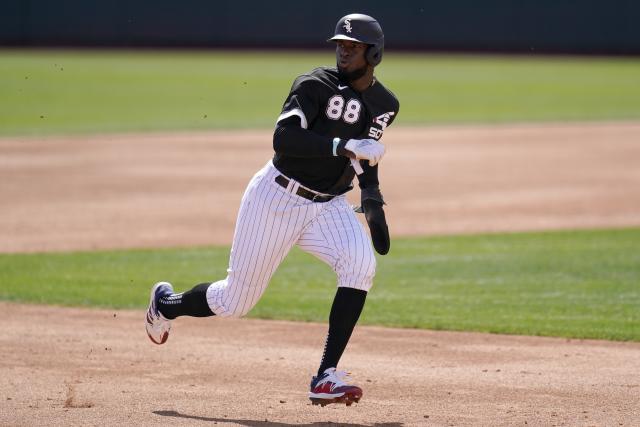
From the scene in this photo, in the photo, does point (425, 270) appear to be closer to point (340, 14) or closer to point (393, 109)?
point (393, 109)

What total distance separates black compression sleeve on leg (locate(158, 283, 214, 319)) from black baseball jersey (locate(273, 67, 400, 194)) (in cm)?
80

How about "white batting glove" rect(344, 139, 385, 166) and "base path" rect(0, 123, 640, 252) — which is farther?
"base path" rect(0, 123, 640, 252)

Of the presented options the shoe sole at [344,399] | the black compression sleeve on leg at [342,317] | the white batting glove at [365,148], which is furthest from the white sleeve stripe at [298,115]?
the shoe sole at [344,399]

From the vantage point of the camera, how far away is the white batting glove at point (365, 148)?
4867mm

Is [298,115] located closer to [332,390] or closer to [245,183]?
[332,390]

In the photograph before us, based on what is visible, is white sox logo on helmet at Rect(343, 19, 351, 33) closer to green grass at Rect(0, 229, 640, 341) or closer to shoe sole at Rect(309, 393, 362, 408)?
shoe sole at Rect(309, 393, 362, 408)

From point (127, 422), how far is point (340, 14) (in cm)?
3138

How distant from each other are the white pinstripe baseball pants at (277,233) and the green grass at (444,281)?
2.39 meters

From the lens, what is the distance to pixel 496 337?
7.09 metres

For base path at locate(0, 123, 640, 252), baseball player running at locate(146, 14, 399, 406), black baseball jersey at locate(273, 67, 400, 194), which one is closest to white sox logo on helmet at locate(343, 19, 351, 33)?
baseball player running at locate(146, 14, 399, 406)

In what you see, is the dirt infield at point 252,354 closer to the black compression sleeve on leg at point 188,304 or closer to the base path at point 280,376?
the base path at point 280,376

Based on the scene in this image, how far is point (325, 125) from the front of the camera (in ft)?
16.9

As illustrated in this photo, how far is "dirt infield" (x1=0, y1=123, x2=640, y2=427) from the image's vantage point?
16.9 ft

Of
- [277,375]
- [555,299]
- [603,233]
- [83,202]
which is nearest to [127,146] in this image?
[83,202]
